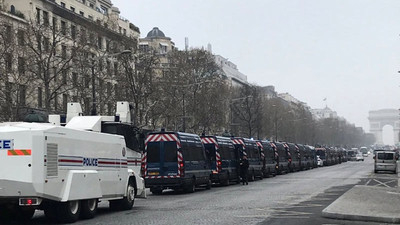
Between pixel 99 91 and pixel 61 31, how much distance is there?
772 cm

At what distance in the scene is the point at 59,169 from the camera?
15078mm

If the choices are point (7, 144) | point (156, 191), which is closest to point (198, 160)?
point (156, 191)

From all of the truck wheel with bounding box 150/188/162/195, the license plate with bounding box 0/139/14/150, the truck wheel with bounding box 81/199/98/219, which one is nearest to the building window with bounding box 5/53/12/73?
the truck wheel with bounding box 150/188/162/195

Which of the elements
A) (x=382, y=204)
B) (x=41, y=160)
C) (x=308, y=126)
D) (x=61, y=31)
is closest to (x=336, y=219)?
(x=382, y=204)

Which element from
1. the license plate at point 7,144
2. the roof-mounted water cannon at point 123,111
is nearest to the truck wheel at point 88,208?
the license plate at point 7,144

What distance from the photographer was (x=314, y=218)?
16359 mm

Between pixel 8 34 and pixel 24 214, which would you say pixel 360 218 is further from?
pixel 8 34

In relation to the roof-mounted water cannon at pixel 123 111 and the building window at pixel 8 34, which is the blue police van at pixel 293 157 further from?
Result: the roof-mounted water cannon at pixel 123 111

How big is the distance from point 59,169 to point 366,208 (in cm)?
869

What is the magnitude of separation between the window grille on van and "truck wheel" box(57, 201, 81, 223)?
0.90 metres

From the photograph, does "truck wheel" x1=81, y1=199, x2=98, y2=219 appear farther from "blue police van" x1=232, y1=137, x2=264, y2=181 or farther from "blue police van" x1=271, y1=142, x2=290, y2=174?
"blue police van" x1=271, y1=142, x2=290, y2=174

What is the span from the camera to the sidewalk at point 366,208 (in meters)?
15.5

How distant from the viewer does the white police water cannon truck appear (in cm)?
1419

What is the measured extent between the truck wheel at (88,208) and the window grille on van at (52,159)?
1890 mm
